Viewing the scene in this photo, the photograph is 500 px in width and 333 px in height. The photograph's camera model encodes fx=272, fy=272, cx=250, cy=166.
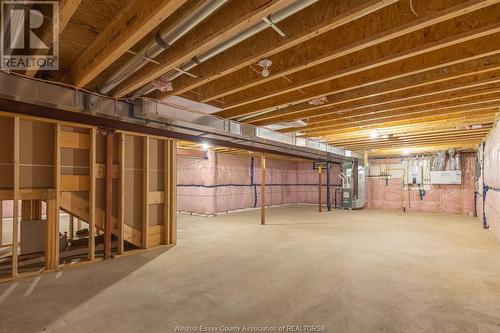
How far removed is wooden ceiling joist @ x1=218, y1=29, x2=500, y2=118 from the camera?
228 centimetres

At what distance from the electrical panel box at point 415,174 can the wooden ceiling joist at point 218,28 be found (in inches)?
396

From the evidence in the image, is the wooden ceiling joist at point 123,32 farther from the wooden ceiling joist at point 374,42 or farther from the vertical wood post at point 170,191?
the vertical wood post at point 170,191

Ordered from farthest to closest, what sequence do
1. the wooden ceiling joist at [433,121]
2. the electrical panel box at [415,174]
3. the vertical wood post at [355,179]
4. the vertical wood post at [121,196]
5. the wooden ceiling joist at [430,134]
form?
the vertical wood post at [355,179], the electrical panel box at [415,174], the wooden ceiling joist at [430,134], the wooden ceiling joist at [433,121], the vertical wood post at [121,196]

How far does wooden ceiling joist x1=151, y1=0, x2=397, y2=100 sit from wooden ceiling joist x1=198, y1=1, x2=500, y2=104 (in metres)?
0.06

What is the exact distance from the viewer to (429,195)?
9.74 metres

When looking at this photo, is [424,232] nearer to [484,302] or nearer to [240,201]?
[484,302]

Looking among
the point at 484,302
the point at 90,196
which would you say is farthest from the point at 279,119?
the point at 484,302

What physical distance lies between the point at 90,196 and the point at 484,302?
471 cm

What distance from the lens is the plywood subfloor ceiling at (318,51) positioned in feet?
6.06

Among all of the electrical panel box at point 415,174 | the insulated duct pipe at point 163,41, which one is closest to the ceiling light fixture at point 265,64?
the insulated duct pipe at point 163,41

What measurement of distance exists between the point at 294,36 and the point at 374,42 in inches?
24.3

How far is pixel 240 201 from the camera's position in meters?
10.0

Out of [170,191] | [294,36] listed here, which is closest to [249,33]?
[294,36]

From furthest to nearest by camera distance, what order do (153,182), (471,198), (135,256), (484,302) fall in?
(471,198)
(153,182)
(135,256)
(484,302)
